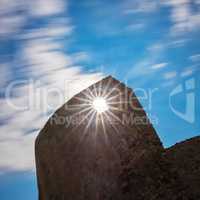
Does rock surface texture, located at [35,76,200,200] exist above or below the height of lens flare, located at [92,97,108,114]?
below

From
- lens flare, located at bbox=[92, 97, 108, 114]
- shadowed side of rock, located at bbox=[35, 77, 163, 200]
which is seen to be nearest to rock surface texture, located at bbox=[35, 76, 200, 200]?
shadowed side of rock, located at bbox=[35, 77, 163, 200]

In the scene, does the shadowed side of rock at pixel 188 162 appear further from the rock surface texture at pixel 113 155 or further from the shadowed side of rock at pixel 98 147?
the shadowed side of rock at pixel 98 147

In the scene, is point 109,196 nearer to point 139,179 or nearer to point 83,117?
point 139,179

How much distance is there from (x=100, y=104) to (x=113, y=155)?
3061 millimetres

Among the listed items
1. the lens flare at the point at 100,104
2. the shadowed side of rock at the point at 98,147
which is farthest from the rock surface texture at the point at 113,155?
the lens flare at the point at 100,104

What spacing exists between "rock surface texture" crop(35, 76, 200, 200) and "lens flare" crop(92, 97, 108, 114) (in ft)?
0.56

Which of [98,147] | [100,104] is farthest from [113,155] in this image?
[100,104]

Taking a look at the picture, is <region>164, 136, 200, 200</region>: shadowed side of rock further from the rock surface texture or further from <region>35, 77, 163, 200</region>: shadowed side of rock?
<region>35, 77, 163, 200</region>: shadowed side of rock

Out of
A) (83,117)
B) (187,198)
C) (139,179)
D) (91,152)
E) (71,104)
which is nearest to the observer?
(187,198)

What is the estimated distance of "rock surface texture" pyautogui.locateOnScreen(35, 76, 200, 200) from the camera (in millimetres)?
15570

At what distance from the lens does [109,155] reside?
16.5 m

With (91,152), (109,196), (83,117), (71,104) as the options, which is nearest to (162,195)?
(109,196)

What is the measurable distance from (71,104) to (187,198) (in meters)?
7.58

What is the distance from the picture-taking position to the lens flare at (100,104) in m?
18.3
